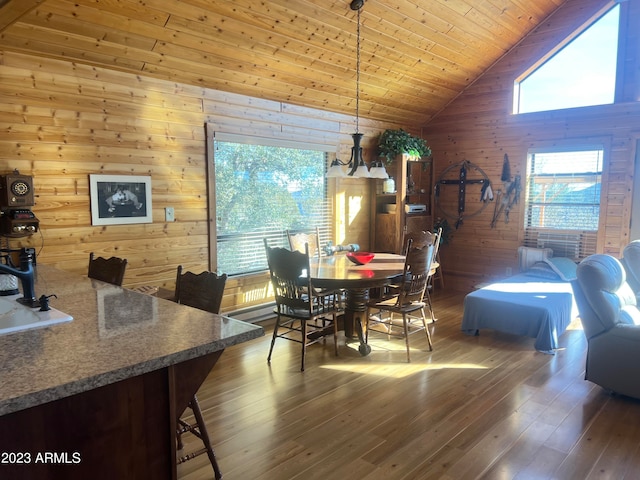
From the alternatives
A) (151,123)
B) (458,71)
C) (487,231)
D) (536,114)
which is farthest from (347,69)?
(487,231)

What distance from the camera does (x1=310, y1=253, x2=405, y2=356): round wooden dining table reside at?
3.69 m

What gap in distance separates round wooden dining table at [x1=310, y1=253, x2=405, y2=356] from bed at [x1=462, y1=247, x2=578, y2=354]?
92 cm

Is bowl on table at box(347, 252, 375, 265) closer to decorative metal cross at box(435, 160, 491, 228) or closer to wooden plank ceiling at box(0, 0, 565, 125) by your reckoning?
wooden plank ceiling at box(0, 0, 565, 125)

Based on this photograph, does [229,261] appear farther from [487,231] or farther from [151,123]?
[487,231]

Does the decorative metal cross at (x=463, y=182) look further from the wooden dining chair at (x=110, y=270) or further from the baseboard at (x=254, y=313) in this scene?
the wooden dining chair at (x=110, y=270)

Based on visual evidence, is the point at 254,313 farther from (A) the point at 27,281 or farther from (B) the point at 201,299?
(A) the point at 27,281

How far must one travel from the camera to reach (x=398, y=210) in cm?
624

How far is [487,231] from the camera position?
21.6ft

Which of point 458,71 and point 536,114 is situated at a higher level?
point 458,71

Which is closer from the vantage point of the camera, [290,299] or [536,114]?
[290,299]

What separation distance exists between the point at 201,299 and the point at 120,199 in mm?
1975

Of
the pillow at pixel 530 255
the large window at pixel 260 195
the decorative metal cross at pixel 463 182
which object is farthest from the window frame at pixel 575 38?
the large window at pixel 260 195

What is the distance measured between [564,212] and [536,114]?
1.33m

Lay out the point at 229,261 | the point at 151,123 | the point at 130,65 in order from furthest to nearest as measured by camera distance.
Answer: the point at 229,261
the point at 151,123
the point at 130,65
